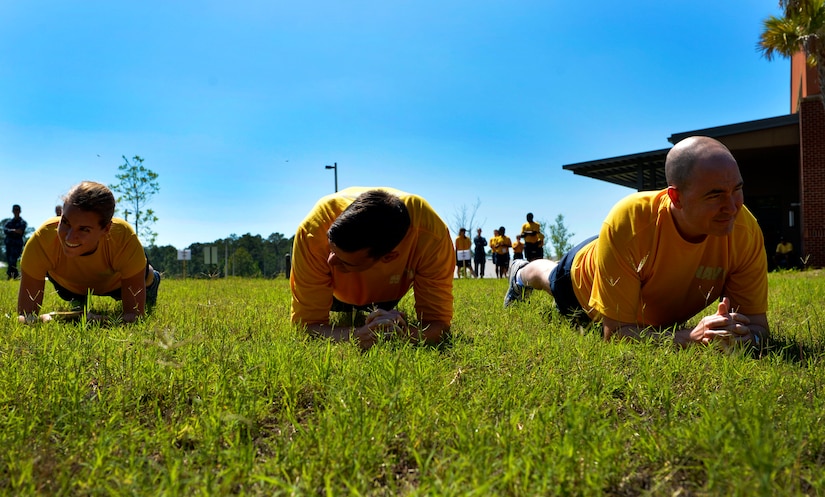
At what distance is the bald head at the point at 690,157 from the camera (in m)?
2.94

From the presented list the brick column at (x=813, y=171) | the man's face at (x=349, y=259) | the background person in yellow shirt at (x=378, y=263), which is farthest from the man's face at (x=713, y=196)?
the brick column at (x=813, y=171)

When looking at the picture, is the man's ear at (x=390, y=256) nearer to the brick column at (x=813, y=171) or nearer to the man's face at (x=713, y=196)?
the man's face at (x=713, y=196)

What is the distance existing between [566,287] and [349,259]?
6.63 feet

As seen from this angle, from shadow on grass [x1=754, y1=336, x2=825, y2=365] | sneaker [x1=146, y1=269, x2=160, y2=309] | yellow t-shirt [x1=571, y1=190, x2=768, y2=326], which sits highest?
yellow t-shirt [x1=571, y1=190, x2=768, y2=326]

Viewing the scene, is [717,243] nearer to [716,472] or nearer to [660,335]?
[660,335]

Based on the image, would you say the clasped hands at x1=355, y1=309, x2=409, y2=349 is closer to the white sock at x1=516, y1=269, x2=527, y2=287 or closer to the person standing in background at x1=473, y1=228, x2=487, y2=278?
the white sock at x1=516, y1=269, x2=527, y2=287

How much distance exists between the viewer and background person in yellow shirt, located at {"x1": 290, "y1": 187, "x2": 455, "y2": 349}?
306cm

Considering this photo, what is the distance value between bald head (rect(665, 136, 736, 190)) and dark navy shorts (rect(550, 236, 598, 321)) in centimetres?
127

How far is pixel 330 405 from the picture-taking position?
2141mm

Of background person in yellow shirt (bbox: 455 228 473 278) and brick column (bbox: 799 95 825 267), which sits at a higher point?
brick column (bbox: 799 95 825 267)

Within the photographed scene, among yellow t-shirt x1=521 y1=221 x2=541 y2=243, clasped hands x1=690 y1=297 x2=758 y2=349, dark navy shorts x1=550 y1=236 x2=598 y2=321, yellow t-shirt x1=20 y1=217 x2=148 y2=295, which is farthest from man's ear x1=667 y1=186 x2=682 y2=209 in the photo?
yellow t-shirt x1=521 y1=221 x2=541 y2=243

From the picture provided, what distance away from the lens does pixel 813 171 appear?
56.4 feet

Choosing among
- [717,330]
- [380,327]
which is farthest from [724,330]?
[380,327]

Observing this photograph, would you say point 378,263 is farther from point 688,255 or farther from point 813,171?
point 813,171
